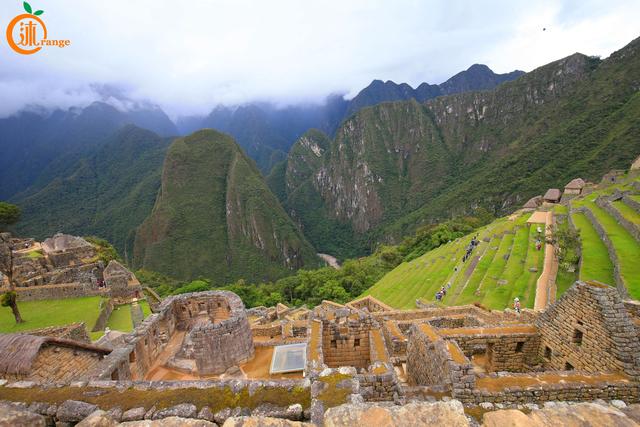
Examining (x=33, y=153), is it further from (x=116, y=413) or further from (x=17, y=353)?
(x=116, y=413)

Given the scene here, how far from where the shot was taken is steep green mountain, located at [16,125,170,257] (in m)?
111

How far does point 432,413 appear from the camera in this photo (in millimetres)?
2443

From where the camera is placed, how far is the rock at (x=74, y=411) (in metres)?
3.68

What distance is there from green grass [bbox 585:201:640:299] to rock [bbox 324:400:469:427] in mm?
16472

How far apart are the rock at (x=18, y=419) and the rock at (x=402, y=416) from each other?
2952 mm

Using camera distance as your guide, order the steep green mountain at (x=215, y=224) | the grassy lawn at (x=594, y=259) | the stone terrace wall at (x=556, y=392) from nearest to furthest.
Answer: the stone terrace wall at (x=556, y=392) < the grassy lawn at (x=594, y=259) < the steep green mountain at (x=215, y=224)

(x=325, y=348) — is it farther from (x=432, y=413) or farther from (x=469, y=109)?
(x=469, y=109)

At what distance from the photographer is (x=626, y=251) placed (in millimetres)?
17859

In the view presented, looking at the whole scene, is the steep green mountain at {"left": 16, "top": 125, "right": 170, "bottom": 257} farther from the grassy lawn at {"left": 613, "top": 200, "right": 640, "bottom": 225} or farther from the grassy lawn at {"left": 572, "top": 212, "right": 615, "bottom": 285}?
the grassy lawn at {"left": 613, "top": 200, "right": 640, "bottom": 225}

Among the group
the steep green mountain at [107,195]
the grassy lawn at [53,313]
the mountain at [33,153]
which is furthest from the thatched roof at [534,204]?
the mountain at [33,153]

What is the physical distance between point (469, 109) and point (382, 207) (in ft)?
257

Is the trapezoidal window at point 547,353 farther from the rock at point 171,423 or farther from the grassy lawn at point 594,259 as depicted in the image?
the grassy lawn at point 594,259

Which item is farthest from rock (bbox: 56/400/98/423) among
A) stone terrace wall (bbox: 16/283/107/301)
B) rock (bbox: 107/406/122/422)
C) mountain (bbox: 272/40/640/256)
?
mountain (bbox: 272/40/640/256)

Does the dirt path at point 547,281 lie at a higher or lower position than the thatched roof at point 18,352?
lower
